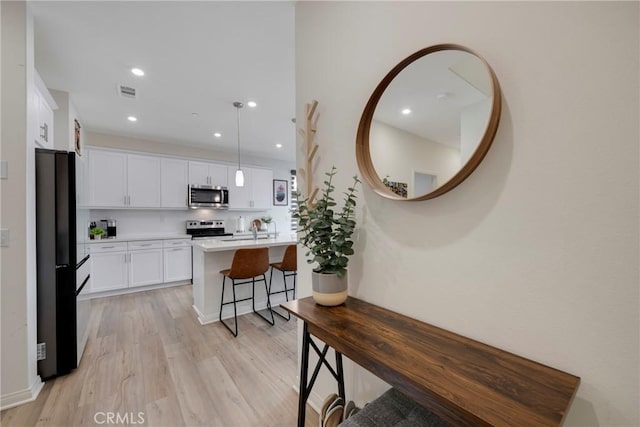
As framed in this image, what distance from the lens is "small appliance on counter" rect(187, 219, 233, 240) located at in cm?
502

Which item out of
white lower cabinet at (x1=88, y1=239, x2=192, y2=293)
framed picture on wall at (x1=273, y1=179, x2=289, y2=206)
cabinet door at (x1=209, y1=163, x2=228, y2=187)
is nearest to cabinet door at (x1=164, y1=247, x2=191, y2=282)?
white lower cabinet at (x1=88, y1=239, x2=192, y2=293)

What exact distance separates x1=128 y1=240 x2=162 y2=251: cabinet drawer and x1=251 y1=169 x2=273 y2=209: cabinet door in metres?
1.95

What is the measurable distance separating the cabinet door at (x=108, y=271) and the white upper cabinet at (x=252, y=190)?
207 centimetres

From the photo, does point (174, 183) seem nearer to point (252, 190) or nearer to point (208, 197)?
point (208, 197)

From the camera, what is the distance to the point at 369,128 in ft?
4.35

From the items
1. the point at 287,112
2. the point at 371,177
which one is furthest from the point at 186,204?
the point at 371,177

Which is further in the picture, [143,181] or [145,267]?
[143,181]

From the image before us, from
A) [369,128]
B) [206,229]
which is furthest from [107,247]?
[369,128]

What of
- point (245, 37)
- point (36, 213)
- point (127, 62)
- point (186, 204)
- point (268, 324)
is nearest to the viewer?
point (36, 213)

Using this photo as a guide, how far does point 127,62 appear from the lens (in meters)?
2.44

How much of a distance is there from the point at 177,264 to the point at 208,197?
1.34 metres

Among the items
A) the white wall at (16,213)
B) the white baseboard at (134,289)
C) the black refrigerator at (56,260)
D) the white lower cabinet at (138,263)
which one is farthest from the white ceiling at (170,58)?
the white baseboard at (134,289)

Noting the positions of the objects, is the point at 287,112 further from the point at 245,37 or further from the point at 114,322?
the point at 114,322

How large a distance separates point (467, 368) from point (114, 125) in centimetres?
515
